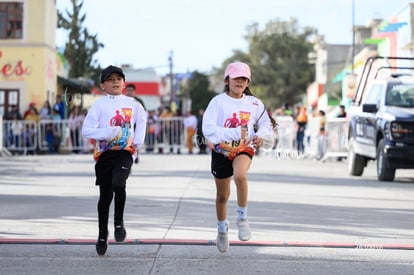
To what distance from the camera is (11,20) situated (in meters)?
39.1

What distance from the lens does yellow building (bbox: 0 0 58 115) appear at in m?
38.5

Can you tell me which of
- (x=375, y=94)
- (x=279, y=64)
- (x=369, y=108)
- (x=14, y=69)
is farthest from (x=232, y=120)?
(x=279, y=64)

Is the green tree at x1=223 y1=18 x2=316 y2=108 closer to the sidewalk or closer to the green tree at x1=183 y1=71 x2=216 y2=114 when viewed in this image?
the green tree at x1=183 y1=71 x2=216 y2=114

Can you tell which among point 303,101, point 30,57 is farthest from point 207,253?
point 303,101

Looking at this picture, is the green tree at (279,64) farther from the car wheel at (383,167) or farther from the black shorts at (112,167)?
the black shorts at (112,167)

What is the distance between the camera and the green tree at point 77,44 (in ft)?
184

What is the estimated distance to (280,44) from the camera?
107812mm

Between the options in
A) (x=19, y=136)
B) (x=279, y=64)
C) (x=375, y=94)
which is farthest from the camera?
(x=279, y=64)

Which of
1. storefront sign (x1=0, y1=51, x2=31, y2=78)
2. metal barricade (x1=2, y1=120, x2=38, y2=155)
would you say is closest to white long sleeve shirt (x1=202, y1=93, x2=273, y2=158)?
metal barricade (x1=2, y1=120, x2=38, y2=155)

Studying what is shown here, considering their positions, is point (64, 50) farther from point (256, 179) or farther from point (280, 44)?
point (280, 44)

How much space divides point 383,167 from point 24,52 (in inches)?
899

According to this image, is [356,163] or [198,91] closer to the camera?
[356,163]

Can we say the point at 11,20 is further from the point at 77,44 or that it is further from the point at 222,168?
the point at 222,168

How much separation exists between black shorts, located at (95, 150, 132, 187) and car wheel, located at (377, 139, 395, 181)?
430 inches
